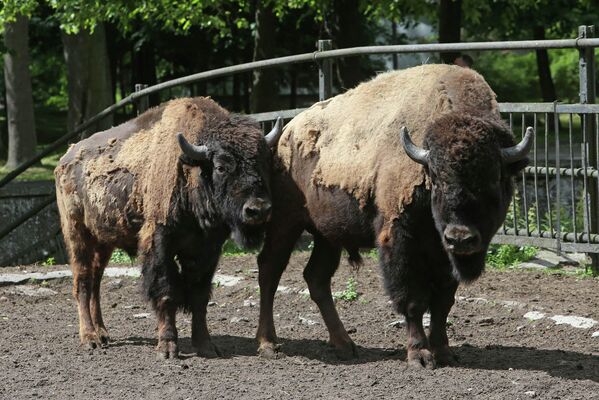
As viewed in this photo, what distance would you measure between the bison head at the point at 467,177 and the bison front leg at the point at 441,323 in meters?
0.47

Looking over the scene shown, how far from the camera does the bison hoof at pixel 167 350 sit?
7.45m

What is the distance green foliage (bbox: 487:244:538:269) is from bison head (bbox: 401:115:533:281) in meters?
4.15

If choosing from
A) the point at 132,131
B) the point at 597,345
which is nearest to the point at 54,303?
the point at 132,131

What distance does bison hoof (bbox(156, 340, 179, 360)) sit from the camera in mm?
7453

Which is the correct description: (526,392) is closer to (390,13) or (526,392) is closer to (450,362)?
(450,362)

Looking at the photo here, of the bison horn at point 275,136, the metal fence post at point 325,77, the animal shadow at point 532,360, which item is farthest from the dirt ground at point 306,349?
the metal fence post at point 325,77

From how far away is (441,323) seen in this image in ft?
23.1

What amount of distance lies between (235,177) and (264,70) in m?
11.2

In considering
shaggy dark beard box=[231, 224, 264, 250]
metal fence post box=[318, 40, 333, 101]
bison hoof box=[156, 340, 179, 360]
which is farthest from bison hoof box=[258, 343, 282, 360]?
metal fence post box=[318, 40, 333, 101]

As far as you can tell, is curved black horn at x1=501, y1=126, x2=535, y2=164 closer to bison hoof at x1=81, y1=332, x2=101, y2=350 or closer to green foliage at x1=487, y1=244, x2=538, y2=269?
bison hoof at x1=81, y1=332, x2=101, y2=350

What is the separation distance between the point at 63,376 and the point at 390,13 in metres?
14.0

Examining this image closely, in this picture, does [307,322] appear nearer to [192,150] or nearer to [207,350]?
[207,350]

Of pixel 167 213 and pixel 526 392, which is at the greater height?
pixel 167 213

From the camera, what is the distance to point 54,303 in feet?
33.4
